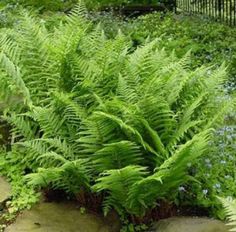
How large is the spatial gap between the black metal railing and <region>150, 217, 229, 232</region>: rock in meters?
7.68

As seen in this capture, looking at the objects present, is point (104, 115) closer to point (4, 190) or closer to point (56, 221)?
point (56, 221)

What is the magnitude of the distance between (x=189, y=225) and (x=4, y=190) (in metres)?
1.45

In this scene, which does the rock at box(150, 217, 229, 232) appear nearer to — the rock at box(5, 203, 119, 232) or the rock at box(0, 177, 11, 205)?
the rock at box(5, 203, 119, 232)

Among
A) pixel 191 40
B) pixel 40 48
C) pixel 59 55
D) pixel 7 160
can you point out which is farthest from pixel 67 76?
pixel 191 40

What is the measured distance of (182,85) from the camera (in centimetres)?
412

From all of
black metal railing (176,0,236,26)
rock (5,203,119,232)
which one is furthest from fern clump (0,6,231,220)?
black metal railing (176,0,236,26)

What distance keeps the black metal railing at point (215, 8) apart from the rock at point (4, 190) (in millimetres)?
7623

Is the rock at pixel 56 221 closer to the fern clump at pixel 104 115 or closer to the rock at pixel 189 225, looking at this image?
the fern clump at pixel 104 115

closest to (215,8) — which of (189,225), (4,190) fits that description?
(4,190)

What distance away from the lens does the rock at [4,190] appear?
411cm

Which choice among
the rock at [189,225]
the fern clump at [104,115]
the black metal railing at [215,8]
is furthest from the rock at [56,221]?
the black metal railing at [215,8]

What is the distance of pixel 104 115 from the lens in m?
3.67

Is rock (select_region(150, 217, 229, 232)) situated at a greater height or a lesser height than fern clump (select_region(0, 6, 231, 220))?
lesser

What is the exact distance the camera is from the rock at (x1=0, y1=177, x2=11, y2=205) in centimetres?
411
